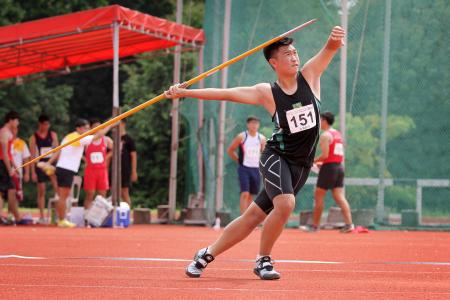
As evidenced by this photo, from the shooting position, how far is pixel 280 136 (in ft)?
27.9

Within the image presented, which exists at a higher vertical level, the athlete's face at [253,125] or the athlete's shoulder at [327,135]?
the athlete's face at [253,125]

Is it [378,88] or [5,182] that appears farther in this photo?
[378,88]

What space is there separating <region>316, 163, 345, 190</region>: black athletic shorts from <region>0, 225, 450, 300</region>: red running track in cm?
212

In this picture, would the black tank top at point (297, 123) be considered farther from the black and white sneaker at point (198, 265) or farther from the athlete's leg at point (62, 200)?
the athlete's leg at point (62, 200)

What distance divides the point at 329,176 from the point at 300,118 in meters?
9.47

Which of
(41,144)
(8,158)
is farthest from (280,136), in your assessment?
(41,144)

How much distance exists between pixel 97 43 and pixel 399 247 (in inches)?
397

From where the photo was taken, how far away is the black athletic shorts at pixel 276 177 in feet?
27.6

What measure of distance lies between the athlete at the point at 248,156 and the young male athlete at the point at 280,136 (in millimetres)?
10283

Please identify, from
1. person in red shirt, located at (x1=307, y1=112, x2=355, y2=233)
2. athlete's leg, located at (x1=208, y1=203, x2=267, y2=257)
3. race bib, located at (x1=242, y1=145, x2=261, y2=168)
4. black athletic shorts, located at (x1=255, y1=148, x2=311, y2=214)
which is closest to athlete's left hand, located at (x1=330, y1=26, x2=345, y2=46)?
black athletic shorts, located at (x1=255, y1=148, x2=311, y2=214)

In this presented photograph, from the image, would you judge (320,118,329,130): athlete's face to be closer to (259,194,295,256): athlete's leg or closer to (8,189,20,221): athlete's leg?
(8,189,20,221): athlete's leg

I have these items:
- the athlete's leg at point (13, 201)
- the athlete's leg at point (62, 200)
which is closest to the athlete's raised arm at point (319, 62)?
the athlete's leg at point (62, 200)

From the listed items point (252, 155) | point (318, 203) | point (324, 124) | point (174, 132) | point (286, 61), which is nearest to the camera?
point (286, 61)

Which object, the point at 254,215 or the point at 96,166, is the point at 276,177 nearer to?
the point at 254,215
